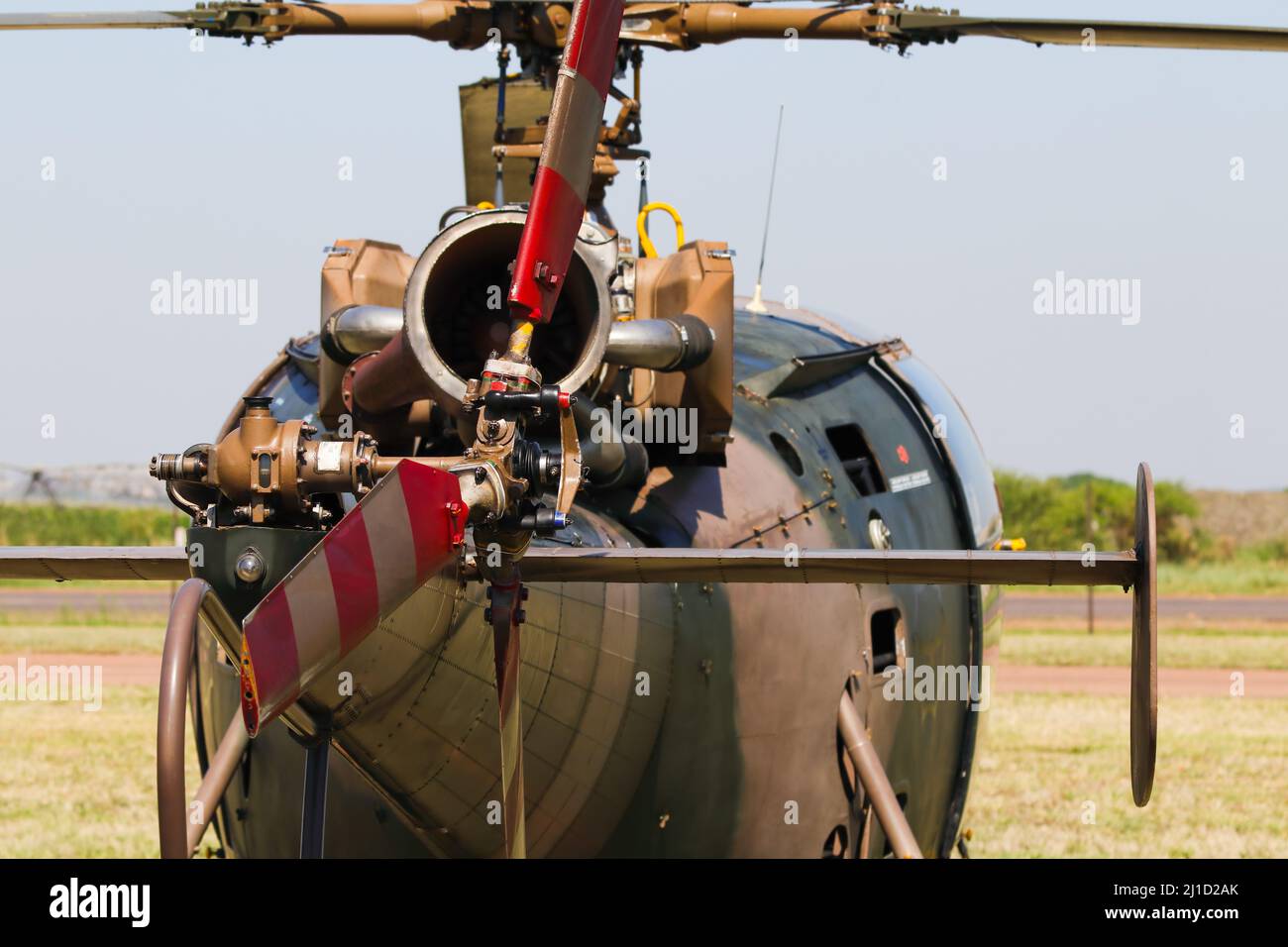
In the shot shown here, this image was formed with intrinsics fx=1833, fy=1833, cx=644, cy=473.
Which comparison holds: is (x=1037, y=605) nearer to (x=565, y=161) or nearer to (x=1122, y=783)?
(x=1122, y=783)

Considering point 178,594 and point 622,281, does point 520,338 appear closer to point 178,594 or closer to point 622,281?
point 178,594

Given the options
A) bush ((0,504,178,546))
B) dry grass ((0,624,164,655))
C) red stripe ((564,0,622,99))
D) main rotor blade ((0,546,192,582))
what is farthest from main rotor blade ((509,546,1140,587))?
bush ((0,504,178,546))

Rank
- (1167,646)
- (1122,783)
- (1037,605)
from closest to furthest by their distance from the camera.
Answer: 1. (1122,783)
2. (1167,646)
3. (1037,605)

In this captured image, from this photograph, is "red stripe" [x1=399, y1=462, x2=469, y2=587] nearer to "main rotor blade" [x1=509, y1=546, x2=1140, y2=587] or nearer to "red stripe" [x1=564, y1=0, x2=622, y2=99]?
"main rotor blade" [x1=509, y1=546, x2=1140, y2=587]

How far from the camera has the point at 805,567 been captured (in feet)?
19.0

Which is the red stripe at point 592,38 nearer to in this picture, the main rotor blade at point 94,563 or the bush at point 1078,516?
the main rotor blade at point 94,563

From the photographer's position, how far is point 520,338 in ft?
17.7

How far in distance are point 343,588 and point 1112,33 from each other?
18.0 ft

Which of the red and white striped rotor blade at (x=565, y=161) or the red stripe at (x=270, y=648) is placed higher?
the red and white striped rotor blade at (x=565, y=161)

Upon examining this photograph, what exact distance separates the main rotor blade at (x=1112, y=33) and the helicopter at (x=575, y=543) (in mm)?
18

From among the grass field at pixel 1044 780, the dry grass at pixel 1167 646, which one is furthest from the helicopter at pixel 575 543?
the dry grass at pixel 1167 646

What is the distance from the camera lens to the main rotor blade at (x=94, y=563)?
19.0 ft

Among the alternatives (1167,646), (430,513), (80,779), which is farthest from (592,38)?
(1167,646)

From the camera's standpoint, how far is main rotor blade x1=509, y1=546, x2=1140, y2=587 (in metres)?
5.64
